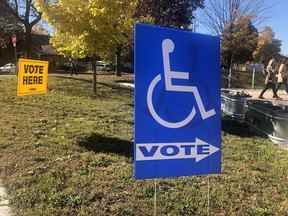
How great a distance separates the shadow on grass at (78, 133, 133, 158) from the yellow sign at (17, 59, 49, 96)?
5.12 feet

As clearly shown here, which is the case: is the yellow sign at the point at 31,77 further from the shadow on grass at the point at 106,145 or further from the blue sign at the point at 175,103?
the blue sign at the point at 175,103

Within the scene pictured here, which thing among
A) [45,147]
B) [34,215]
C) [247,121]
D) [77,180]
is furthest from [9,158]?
[247,121]

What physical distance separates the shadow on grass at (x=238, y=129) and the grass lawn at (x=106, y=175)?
0.09 feet

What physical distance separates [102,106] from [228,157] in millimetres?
6794

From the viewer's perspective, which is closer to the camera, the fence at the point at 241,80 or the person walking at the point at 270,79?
the person walking at the point at 270,79

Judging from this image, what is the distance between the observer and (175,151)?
4195 mm

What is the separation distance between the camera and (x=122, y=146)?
8.20 meters

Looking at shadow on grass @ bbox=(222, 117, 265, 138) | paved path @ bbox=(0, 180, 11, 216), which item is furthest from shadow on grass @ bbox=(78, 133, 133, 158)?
shadow on grass @ bbox=(222, 117, 265, 138)

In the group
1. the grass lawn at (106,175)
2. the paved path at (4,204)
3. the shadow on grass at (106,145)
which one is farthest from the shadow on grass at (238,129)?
the paved path at (4,204)

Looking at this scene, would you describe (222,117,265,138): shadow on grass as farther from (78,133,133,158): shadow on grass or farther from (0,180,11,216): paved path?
(0,180,11,216): paved path

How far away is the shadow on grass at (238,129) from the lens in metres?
10.7

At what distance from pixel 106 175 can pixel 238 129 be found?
18.9 feet

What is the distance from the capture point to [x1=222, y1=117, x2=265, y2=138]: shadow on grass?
35.0ft

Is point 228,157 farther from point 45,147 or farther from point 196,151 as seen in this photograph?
point 196,151
